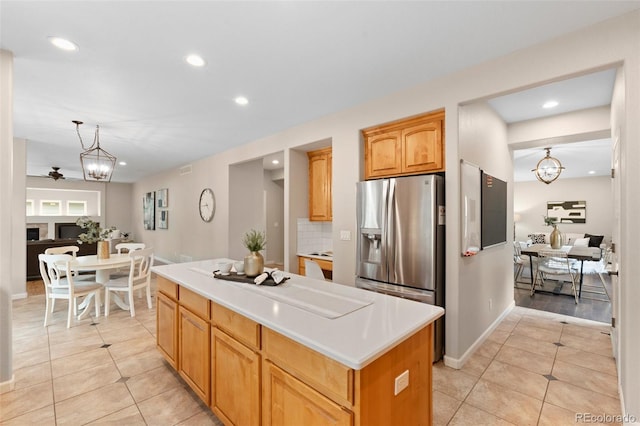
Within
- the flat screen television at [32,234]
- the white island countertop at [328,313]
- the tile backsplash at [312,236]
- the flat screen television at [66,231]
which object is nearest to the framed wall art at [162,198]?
the flat screen television at [66,231]

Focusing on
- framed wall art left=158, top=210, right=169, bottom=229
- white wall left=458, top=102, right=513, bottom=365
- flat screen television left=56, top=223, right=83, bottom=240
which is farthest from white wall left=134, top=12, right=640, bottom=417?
flat screen television left=56, top=223, right=83, bottom=240

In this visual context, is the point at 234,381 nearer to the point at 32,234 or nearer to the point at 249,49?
the point at 249,49

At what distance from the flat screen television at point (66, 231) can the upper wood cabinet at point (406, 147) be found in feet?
33.1

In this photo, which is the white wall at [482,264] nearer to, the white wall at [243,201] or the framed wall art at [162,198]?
the white wall at [243,201]

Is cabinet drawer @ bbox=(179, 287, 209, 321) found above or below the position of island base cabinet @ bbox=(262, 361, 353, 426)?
above

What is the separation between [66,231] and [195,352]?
993 centimetres

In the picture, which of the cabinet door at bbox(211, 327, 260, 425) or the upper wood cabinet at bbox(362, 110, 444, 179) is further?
the upper wood cabinet at bbox(362, 110, 444, 179)

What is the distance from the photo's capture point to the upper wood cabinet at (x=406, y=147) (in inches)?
105

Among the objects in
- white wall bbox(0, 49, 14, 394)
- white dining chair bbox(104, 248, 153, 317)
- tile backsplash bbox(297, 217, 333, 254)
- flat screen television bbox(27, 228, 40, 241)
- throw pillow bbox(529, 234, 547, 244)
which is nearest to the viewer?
white wall bbox(0, 49, 14, 394)

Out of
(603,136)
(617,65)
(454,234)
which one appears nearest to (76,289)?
(454,234)

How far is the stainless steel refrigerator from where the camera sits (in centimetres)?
253

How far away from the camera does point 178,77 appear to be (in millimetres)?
2562

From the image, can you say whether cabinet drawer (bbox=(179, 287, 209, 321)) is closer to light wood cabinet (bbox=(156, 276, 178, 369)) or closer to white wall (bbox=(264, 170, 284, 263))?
light wood cabinet (bbox=(156, 276, 178, 369))

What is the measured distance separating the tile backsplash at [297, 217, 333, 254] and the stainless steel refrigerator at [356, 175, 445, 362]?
149cm
